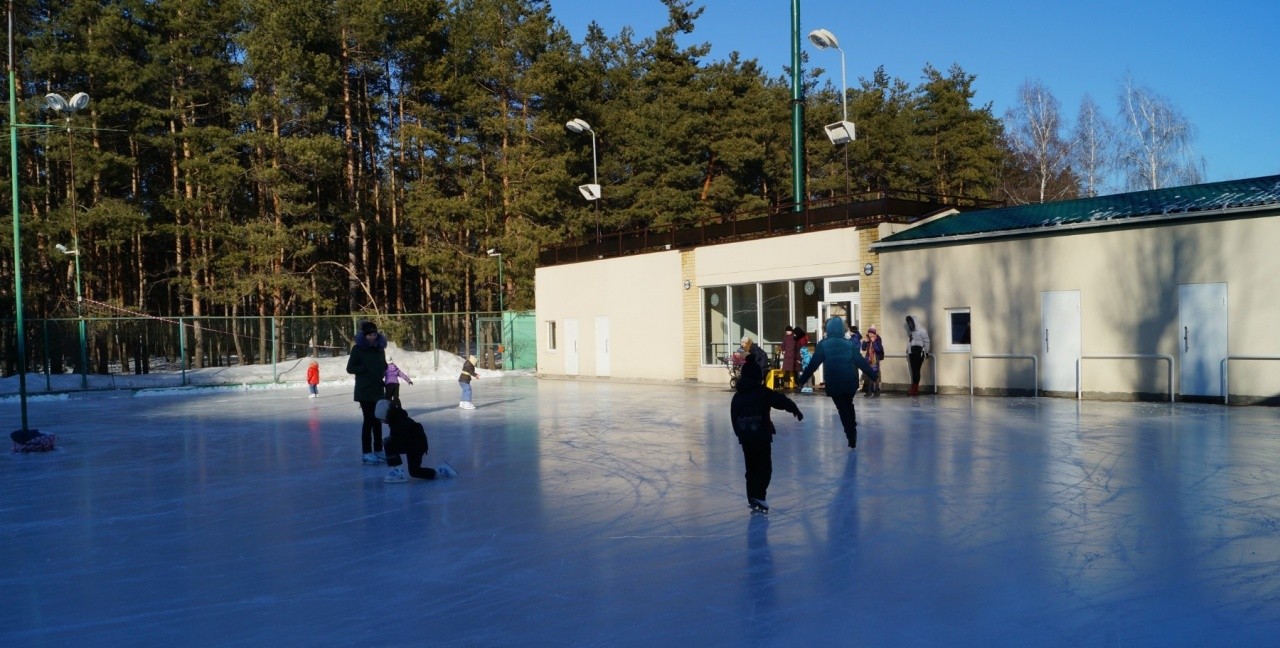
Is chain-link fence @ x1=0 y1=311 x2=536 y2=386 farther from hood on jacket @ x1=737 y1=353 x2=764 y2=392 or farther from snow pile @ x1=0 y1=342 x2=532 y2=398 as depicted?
hood on jacket @ x1=737 y1=353 x2=764 y2=392

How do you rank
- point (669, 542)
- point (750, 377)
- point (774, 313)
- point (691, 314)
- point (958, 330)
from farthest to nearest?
point (691, 314) < point (774, 313) < point (958, 330) < point (750, 377) < point (669, 542)

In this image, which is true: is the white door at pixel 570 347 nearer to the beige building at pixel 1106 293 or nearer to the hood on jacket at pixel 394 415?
the beige building at pixel 1106 293

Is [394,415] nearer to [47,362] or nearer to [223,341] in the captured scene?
[47,362]

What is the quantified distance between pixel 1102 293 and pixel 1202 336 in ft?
6.37

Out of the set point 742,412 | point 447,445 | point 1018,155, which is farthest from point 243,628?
point 1018,155

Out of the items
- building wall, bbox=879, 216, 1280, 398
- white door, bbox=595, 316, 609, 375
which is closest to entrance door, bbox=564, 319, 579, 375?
white door, bbox=595, 316, 609, 375

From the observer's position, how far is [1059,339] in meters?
18.5

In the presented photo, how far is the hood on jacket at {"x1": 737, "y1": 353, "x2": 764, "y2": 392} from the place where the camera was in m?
8.09

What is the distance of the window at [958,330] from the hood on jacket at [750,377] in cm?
1342

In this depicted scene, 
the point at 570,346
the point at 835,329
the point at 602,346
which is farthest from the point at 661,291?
the point at 835,329

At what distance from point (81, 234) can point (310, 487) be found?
35.2 metres

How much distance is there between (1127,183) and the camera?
43312 mm

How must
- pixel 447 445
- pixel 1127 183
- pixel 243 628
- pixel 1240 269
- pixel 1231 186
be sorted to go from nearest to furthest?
pixel 243 628 < pixel 447 445 < pixel 1240 269 < pixel 1231 186 < pixel 1127 183

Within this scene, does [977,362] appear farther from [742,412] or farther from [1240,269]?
[742,412]
